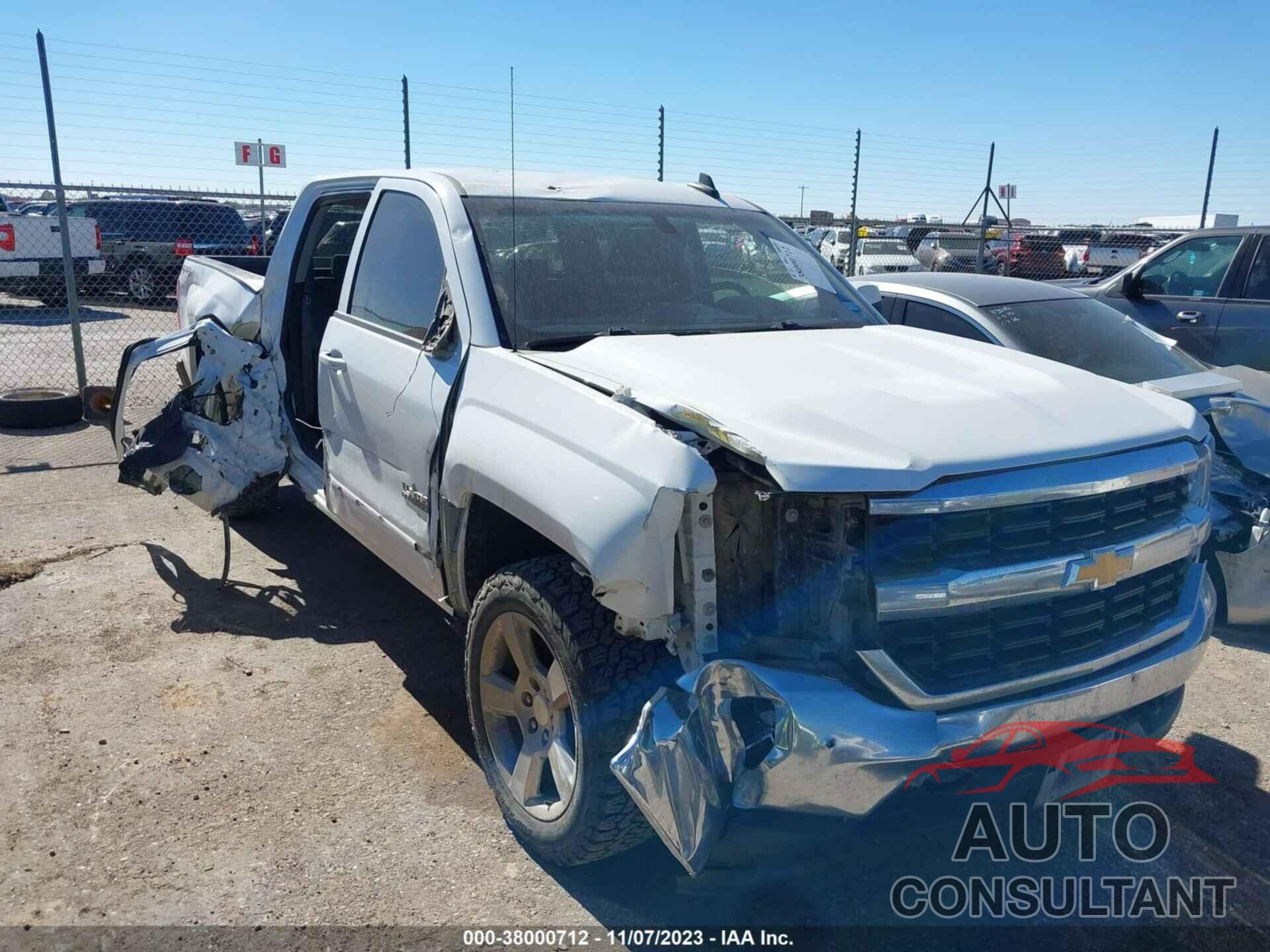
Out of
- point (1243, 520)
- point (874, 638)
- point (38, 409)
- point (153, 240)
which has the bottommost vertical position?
point (38, 409)

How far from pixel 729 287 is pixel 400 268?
1.30 meters

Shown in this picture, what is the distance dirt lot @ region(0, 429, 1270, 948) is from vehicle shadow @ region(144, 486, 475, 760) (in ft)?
0.05

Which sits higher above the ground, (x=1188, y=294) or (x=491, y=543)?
(x=1188, y=294)

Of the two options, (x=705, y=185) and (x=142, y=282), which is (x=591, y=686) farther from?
(x=142, y=282)

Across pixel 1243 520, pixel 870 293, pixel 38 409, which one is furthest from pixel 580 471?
pixel 38 409

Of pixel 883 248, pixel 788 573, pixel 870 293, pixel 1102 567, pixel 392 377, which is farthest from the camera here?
pixel 883 248

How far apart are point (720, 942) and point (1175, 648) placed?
152 centimetres

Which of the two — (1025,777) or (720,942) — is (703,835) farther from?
(1025,777)

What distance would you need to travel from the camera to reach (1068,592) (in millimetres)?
2648

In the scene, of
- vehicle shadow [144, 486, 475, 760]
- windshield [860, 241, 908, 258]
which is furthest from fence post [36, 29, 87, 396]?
windshield [860, 241, 908, 258]

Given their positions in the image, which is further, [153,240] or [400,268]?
[153,240]

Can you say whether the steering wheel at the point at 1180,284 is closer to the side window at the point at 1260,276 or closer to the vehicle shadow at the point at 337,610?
the side window at the point at 1260,276

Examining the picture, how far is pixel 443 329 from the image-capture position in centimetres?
363
